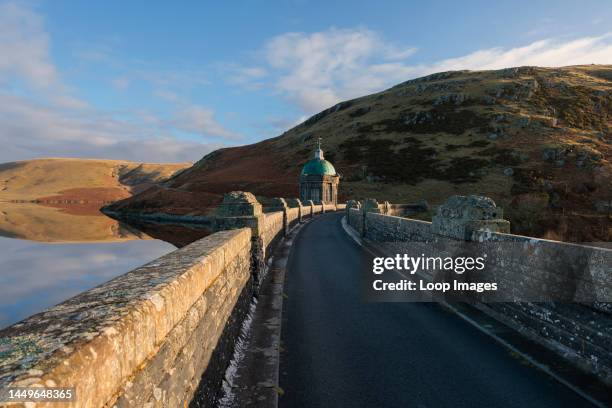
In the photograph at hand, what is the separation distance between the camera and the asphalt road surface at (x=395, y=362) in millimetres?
5109

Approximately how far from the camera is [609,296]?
17.1ft

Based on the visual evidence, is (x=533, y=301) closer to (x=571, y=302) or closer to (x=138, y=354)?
(x=571, y=302)

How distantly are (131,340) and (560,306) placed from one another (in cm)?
654

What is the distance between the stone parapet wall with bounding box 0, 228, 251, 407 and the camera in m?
1.88

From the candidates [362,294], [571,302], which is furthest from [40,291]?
[571,302]

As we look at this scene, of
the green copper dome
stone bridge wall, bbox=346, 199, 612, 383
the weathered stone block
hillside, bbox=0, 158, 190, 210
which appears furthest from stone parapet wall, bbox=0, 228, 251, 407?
hillside, bbox=0, 158, 190, 210

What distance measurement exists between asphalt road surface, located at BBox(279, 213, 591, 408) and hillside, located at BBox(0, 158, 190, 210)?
139469mm

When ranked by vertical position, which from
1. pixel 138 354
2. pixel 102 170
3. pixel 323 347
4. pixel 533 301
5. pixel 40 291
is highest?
pixel 102 170

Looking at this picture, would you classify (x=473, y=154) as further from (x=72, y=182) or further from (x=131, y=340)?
(x=72, y=182)

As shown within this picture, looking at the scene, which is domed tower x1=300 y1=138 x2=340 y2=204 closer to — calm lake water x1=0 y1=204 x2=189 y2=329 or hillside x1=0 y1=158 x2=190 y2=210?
calm lake water x1=0 y1=204 x2=189 y2=329

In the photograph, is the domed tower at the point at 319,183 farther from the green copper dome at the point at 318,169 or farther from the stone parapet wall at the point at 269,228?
the stone parapet wall at the point at 269,228

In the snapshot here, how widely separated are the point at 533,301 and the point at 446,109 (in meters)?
93.7

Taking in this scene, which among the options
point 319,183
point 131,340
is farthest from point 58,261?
point 319,183

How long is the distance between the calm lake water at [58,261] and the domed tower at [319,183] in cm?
2811
